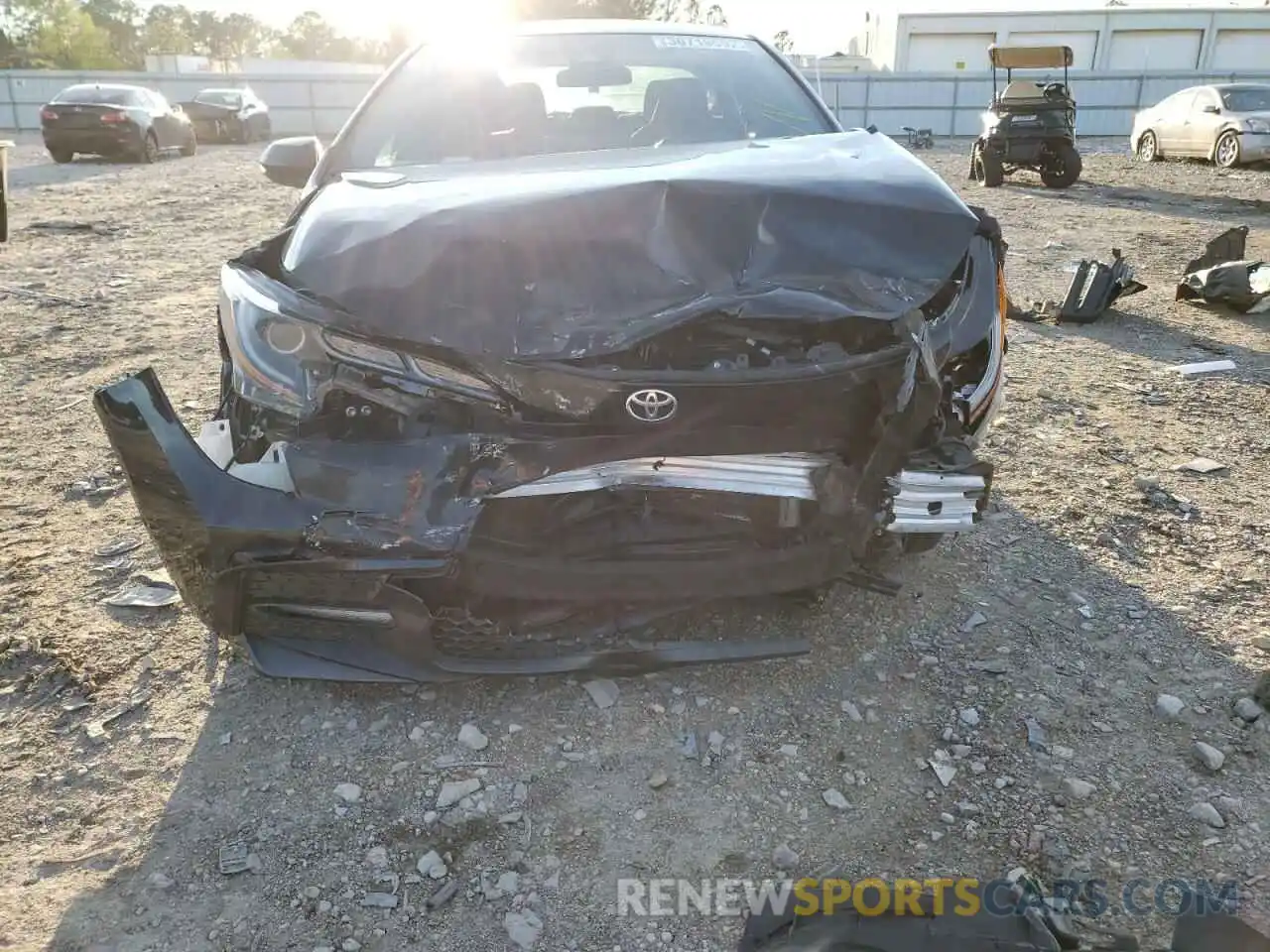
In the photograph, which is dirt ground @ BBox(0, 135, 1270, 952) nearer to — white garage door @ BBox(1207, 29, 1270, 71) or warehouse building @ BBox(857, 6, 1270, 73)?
warehouse building @ BBox(857, 6, 1270, 73)

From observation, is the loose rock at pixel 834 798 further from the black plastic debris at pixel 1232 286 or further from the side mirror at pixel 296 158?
the black plastic debris at pixel 1232 286

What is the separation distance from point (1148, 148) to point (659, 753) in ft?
61.8

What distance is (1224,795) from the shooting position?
197 cm

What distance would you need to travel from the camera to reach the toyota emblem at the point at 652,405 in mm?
1943

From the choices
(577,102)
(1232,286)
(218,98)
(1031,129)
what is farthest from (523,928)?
(218,98)

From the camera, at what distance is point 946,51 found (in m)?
37.7

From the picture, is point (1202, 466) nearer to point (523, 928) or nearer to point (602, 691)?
point (602, 691)

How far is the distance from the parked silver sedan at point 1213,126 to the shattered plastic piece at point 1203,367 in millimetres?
12459

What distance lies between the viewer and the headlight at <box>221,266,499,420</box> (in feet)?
6.42

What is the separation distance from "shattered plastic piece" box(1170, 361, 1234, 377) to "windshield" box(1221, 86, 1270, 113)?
13108mm

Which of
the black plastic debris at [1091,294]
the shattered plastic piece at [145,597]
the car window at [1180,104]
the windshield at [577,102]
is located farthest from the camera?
the car window at [1180,104]

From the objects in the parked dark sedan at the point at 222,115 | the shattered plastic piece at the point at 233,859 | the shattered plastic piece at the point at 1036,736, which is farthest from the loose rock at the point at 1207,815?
the parked dark sedan at the point at 222,115

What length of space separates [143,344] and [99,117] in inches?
503

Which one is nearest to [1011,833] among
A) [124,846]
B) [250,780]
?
[250,780]
